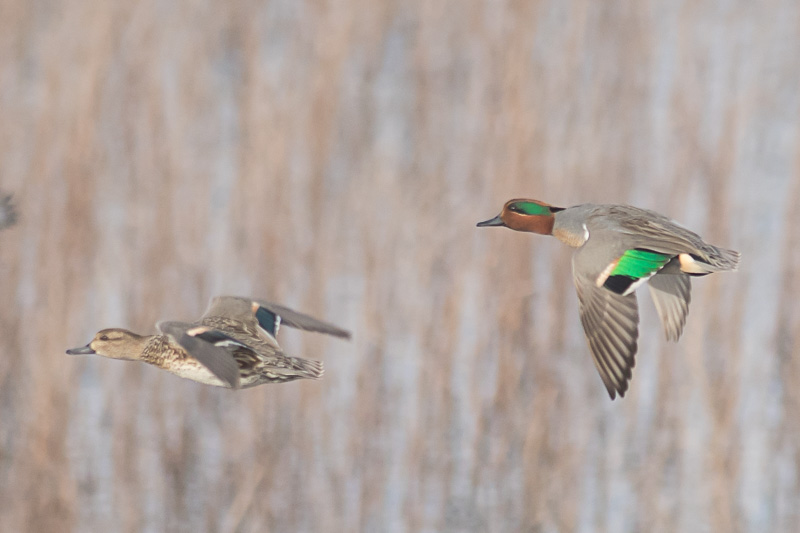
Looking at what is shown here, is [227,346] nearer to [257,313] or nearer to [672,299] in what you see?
[257,313]

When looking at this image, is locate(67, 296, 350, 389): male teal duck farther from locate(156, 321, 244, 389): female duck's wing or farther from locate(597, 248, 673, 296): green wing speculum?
locate(597, 248, 673, 296): green wing speculum

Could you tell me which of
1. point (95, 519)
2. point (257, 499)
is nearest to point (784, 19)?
point (257, 499)

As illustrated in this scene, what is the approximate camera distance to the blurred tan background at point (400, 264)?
4230mm

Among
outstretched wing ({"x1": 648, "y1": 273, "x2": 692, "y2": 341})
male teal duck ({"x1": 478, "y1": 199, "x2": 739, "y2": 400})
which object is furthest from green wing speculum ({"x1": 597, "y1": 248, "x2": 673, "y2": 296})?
outstretched wing ({"x1": 648, "y1": 273, "x2": 692, "y2": 341})

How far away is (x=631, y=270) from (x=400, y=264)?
74.1 inches

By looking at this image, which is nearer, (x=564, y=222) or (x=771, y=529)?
(x=564, y=222)

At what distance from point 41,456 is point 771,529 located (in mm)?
2669

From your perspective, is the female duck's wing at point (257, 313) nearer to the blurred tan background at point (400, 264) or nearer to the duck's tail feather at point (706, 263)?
the duck's tail feather at point (706, 263)

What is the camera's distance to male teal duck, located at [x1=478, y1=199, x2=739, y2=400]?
100 inches

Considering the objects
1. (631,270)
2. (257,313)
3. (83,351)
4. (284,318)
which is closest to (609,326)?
(631,270)

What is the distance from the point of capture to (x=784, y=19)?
15.4ft

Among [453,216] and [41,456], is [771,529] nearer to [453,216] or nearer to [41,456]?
[453,216]

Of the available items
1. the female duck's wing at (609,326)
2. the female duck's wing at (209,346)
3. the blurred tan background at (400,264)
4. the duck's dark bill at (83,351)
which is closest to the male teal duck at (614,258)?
the female duck's wing at (609,326)

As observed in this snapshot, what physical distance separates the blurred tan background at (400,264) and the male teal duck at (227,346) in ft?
4.66
